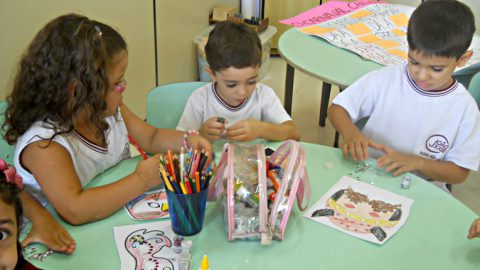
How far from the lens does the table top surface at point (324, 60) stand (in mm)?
1950

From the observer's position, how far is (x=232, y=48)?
150 cm

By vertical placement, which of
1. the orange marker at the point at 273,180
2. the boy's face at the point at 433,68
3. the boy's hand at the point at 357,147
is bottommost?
the boy's hand at the point at 357,147

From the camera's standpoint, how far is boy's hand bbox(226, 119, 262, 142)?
4.73ft

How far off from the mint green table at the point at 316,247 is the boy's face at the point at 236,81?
0.49 metres

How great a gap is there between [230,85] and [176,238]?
2.17 feet

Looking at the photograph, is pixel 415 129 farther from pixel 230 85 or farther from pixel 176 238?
pixel 176 238

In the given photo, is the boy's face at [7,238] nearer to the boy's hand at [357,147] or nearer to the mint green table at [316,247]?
the mint green table at [316,247]

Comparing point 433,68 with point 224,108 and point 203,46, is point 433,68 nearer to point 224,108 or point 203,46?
point 224,108

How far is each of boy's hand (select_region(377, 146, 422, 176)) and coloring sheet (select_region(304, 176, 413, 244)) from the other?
0.10 m

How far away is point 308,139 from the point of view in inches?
123

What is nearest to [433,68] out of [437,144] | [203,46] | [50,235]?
[437,144]

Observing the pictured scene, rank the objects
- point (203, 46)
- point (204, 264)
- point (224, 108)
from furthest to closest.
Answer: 1. point (203, 46)
2. point (224, 108)
3. point (204, 264)

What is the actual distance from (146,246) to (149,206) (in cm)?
15

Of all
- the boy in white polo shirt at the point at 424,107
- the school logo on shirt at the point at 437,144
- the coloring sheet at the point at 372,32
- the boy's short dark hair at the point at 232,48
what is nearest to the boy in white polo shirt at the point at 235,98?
the boy's short dark hair at the point at 232,48
